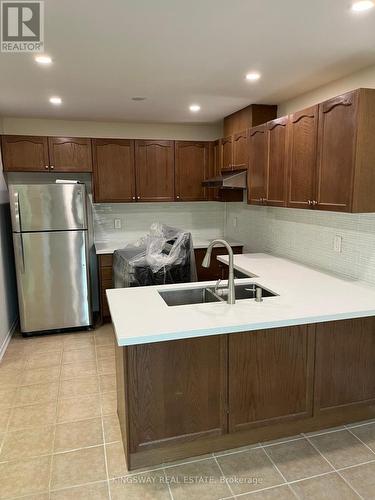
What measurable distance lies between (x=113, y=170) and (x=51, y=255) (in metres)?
1.22

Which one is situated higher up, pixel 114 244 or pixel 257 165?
pixel 257 165

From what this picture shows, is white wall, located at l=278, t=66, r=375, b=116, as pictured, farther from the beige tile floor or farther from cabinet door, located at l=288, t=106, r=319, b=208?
the beige tile floor

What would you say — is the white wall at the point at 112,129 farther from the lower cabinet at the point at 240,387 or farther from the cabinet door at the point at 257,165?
the lower cabinet at the point at 240,387

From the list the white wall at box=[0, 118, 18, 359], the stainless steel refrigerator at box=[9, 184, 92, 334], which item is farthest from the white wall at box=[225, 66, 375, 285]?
the white wall at box=[0, 118, 18, 359]

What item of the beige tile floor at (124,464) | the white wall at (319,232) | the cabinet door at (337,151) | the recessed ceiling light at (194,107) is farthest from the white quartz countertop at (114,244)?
the cabinet door at (337,151)

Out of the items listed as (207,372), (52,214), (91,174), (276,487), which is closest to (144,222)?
(91,174)

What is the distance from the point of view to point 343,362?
7.36 ft

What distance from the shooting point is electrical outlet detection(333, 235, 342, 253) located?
9.37ft

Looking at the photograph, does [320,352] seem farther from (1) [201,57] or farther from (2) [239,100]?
(2) [239,100]

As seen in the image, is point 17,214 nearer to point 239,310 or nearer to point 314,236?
point 239,310

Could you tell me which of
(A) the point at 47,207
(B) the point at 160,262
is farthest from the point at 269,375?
(A) the point at 47,207

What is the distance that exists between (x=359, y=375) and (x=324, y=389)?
0.26 m

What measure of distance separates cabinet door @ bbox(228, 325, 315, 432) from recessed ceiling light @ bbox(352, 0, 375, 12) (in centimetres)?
166

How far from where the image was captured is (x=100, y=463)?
2084 millimetres
